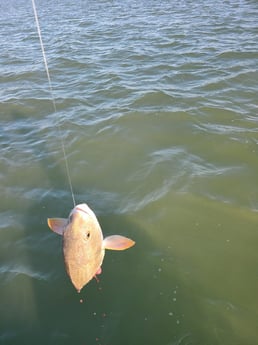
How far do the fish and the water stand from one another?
125cm

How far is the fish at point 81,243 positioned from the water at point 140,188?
1.25 metres

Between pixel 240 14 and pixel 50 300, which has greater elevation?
pixel 240 14

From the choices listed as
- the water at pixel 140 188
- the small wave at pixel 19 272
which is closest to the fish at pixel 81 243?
the water at pixel 140 188

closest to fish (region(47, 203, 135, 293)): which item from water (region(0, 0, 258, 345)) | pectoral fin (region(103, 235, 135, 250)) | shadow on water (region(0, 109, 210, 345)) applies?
pectoral fin (region(103, 235, 135, 250))

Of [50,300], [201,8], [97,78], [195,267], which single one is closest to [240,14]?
[201,8]

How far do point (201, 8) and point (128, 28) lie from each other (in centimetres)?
449

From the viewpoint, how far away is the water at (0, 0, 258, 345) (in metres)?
4.31

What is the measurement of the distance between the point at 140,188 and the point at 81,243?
3.05 metres

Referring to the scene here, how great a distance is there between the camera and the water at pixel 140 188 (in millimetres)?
4309

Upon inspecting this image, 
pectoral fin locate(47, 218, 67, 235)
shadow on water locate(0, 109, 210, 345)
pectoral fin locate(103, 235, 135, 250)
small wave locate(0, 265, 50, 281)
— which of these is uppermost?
pectoral fin locate(47, 218, 67, 235)

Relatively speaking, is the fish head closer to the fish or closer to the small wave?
the fish

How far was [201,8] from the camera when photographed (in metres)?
16.9

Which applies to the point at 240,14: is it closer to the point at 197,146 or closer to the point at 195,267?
the point at 197,146

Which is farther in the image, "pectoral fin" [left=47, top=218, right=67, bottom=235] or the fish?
"pectoral fin" [left=47, top=218, right=67, bottom=235]
